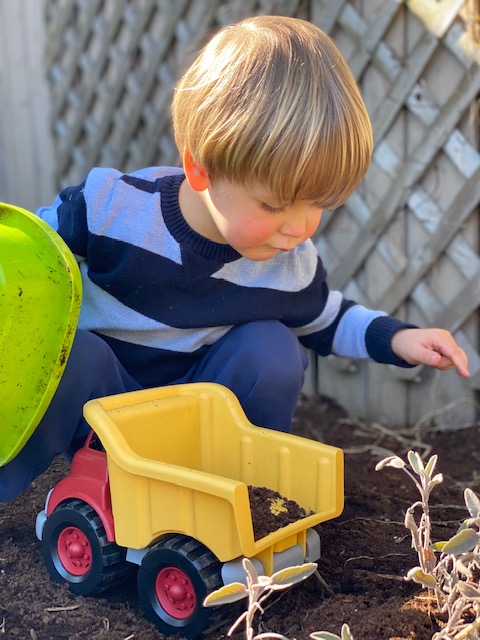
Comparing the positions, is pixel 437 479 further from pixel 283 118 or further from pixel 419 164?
pixel 419 164

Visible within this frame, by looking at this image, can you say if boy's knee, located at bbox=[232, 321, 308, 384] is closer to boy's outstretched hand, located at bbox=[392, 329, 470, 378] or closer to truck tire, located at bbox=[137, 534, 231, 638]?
boy's outstretched hand, located at bbox=[392, 329, 470, 378]

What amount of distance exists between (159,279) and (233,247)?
0.18m

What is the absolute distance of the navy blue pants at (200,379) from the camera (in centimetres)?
→ 140

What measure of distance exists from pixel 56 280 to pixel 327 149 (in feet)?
1.45

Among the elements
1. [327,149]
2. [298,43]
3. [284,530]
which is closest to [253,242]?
[327,149]

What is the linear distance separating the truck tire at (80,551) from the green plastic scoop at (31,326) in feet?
0.41

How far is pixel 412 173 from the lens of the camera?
7.71 feet

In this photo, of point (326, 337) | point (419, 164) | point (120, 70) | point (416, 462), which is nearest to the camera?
point (416, 462)

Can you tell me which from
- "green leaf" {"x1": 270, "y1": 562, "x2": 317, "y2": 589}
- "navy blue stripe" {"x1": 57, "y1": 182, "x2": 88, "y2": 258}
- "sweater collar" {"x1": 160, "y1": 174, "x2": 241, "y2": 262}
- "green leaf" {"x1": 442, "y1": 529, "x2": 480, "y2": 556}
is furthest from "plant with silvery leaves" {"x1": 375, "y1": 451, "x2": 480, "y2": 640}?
"navy blue stripe" {"x1": 57, "y1": 182, "x2": 88, "y2": 258}

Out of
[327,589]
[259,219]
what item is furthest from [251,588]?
[259,219]

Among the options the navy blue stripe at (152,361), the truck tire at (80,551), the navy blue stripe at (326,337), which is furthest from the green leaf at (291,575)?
the navy blue stripe at (326,337)

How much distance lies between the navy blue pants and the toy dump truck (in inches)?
3.2

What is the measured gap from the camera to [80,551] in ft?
4.17

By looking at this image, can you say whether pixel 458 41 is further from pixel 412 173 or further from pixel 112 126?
pixel 112 126
